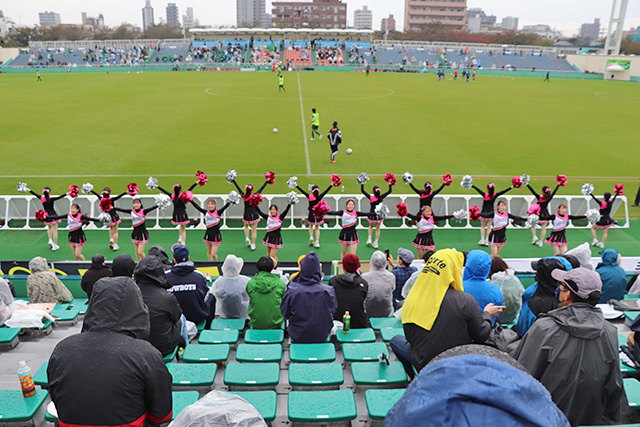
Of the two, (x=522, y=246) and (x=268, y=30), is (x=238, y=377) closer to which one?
(x=522, y=246)

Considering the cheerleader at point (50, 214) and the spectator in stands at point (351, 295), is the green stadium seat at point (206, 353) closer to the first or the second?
the spectator in stands at point (351, 295)

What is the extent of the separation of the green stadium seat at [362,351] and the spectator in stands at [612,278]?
4.18m

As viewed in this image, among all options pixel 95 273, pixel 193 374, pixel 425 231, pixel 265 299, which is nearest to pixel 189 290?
pixel 265 299

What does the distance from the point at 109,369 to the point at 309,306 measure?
2785 mm

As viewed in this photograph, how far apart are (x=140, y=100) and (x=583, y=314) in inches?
1317

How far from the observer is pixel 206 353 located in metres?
5.02

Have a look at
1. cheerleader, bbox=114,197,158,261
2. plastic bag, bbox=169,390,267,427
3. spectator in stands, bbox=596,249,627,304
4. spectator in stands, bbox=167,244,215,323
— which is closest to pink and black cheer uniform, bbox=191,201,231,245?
cheerleader, bbox=114,197,158,261

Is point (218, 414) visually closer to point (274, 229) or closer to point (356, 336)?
point (356, 336)

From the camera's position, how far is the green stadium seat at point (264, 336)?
18.2 feet

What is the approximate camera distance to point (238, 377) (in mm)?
4465

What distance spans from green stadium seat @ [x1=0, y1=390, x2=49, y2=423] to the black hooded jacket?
1.07 m

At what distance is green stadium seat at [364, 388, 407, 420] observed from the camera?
386 cm

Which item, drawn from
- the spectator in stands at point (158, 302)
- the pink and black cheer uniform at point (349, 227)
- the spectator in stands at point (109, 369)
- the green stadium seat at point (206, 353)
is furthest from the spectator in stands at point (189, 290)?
the pink and black cheer uniform at point (349, 227)

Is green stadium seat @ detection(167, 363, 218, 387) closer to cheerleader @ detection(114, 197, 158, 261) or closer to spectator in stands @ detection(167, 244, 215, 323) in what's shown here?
spectator in stands @ detection(167, 244, 215, 323)
